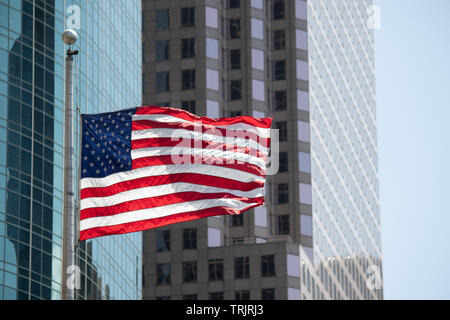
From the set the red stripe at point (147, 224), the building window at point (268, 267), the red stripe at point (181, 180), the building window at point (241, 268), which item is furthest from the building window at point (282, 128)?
the red stripe at point (147, 224)

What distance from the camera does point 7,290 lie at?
75.7m

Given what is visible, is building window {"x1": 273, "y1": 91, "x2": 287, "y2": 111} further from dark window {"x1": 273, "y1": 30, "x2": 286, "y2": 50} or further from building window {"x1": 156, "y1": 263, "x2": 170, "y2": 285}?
building window {"x1": 156, "y1": 263, "x2": 170, "y2": 285}

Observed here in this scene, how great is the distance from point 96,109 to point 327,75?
81.7m

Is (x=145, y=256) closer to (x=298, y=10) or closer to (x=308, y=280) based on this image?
(x=308, y=280)

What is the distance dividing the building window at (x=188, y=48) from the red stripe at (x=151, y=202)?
122m

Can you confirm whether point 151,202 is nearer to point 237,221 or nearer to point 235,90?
point 237,221

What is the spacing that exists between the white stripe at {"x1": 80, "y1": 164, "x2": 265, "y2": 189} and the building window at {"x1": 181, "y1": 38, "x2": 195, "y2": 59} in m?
121

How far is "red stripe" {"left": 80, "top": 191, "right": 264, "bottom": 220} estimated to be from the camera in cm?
3478

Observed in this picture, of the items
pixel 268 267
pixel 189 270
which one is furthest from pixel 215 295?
pixel 268 267

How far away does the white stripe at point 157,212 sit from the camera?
114 ft

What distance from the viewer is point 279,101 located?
525ft

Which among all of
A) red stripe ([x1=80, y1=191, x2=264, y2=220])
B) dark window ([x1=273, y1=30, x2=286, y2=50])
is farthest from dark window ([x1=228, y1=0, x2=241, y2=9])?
red stripe ([x1=80, y1=191, x2=264, y2=220])
